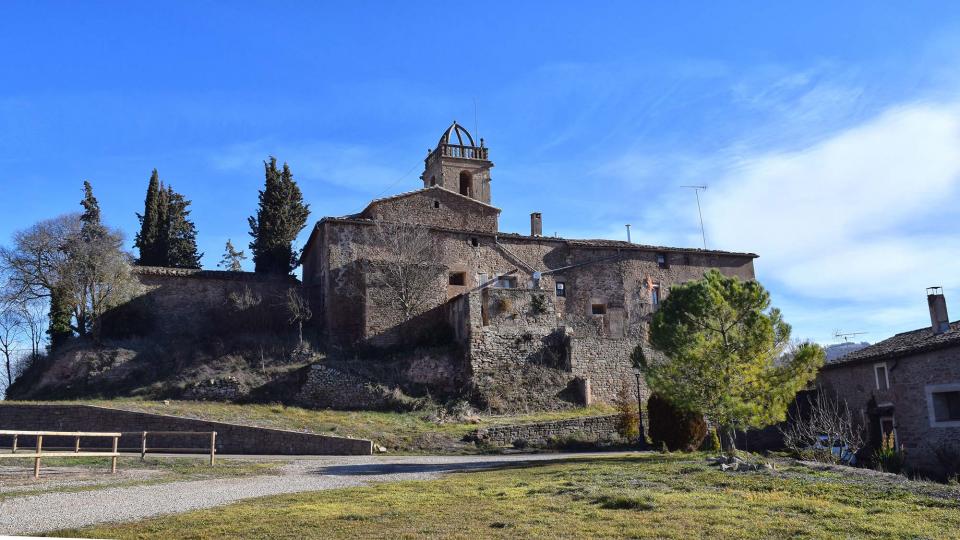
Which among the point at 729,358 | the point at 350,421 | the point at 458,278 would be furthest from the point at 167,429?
the point at 729,358

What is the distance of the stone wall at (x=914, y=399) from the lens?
23812mm

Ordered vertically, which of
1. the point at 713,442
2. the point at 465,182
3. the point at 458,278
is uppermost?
the point at 465,182

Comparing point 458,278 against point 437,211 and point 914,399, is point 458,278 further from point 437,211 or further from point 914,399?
point 914,399

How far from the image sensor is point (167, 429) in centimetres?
2555

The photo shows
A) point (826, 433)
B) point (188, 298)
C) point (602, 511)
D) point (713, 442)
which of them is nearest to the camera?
point (602, 511)

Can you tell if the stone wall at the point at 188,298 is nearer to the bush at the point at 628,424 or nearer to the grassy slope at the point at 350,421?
the grassy slope at the point at 350,421

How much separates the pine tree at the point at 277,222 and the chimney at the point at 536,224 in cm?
1406

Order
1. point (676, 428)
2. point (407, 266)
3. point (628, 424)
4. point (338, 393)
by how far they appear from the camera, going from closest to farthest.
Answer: point (676, 428)
point (628, 424)
point (338, 393)
point (407, 266)

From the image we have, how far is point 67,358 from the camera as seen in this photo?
33219 mm

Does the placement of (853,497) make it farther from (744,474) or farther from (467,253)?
(467,253)

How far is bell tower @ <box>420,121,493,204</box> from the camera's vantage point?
47062 millimetres

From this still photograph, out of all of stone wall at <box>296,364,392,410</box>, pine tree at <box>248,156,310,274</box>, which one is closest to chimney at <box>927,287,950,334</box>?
stone wall at <box>296,364,392,410</box>

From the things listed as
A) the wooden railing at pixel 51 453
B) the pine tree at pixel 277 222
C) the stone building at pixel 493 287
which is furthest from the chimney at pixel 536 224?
the wooden railing at pixel 51 453

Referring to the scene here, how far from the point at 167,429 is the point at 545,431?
45.7ft
